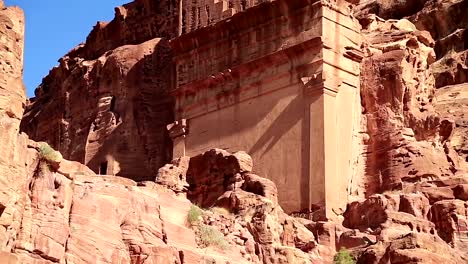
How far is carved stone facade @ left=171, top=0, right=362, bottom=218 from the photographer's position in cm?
3906

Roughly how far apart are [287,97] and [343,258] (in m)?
8.91

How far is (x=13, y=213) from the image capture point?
23.4m

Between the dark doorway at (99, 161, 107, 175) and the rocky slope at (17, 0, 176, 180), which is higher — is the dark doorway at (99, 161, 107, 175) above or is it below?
below

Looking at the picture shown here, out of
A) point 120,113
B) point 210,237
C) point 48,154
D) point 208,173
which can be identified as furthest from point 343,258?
point 120,113

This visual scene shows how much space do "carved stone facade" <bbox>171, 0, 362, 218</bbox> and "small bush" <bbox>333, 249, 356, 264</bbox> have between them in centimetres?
443

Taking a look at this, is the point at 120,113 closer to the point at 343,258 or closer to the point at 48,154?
the point at 343,258

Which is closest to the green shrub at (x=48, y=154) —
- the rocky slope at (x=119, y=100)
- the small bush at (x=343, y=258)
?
the small bush at (x=343, y=258)

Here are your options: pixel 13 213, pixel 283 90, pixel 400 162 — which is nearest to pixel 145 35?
pixel 283 90

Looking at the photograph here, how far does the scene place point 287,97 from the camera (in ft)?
133

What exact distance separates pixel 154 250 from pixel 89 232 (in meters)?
1.72

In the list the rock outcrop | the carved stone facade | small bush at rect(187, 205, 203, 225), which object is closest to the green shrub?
small bush at rect(187, 205, 203, 225)

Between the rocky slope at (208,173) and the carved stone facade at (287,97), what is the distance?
3.33 feet

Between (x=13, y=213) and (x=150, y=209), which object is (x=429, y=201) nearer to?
(x=150, y=209)

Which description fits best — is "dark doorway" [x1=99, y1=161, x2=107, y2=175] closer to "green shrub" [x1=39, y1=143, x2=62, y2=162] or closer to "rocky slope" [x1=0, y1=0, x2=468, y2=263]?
"rocky slope" [x1=0, y1=0, x2=468, y2=263]
